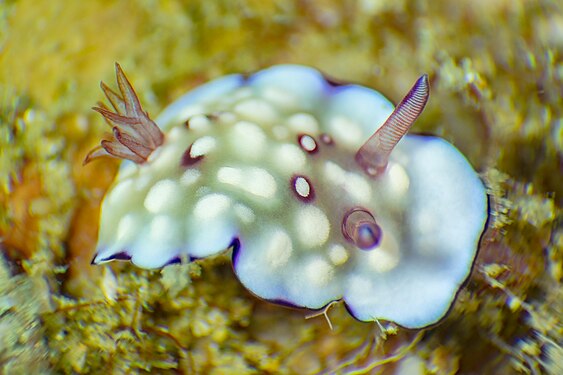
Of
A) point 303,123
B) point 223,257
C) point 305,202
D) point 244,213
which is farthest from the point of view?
point 303,123

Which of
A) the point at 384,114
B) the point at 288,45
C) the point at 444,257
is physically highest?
the point at 288,45

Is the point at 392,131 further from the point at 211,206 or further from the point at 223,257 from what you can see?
the point at 223,257

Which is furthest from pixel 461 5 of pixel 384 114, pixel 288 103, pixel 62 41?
pixel 62 41

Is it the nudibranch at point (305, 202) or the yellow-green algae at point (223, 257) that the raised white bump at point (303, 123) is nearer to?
the nudibranch at point (305, 202)

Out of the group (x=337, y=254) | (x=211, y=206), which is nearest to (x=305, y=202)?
(x=337, y=254)

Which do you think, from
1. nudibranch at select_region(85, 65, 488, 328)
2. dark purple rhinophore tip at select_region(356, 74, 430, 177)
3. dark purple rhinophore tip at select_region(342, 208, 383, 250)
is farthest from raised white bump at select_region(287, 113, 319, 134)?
dark purple rhinophore tip at select_region(342, 208, 383, 250)

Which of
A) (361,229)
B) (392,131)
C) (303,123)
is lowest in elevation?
(361,229)

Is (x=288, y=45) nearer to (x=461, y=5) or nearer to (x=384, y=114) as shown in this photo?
(x=384, y=114)

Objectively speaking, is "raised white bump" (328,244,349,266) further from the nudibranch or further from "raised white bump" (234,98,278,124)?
"raised white bump" (234,98,278,124)
